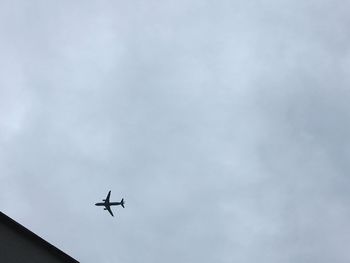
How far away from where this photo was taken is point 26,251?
27328 mm

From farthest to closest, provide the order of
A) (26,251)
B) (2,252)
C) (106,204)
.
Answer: (106,204), (26,251), (2,252)

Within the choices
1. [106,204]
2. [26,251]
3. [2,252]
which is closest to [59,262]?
[26,251]

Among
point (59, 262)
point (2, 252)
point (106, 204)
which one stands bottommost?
point (2, 252)

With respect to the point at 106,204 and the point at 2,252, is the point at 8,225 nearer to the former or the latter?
the point at 2,252

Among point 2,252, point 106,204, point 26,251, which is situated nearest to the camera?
point 2,252

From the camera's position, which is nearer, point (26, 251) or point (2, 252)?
point (2, 252)

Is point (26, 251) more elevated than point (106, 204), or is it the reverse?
point (106, 204)

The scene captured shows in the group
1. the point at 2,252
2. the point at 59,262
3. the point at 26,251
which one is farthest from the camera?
the point at 59,262

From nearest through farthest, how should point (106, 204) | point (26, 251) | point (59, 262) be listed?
point (26, 251) < point (59, 262) < point (106, 204)

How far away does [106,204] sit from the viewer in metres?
91.9

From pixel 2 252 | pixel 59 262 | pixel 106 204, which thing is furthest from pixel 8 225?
pixel 106 204

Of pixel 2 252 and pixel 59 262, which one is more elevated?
pixel 59 262

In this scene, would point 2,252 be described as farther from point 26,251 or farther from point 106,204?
point 106,204

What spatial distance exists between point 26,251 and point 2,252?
1.93 metres
